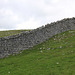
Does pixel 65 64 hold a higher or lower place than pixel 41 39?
lower

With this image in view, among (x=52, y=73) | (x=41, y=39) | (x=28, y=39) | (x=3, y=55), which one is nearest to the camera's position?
(x=52, y=73)

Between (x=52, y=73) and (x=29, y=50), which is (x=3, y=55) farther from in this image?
(x=52, y=73)

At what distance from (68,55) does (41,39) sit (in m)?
10.8

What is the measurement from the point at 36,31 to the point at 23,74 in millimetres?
14088

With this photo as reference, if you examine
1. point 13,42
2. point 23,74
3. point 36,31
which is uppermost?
point 36,31

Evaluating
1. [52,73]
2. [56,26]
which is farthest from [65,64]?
[56,26]

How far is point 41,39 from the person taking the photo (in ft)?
90.2

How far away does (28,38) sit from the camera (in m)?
25.4

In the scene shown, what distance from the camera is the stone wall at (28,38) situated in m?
23.5

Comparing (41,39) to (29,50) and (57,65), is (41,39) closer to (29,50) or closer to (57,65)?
(29,50)

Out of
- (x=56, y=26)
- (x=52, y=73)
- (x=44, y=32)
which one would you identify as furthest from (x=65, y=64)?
(x=56, y=26)

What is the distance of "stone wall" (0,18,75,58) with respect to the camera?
76.9 feet

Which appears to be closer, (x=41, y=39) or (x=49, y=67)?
(x=49, y=67)

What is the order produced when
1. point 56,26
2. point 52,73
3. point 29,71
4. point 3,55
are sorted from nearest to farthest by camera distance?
point 52,73 < point 29,71 < point 3,55 < point 56,26
